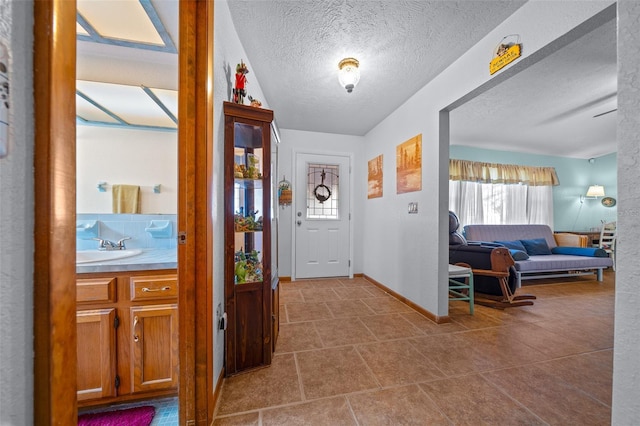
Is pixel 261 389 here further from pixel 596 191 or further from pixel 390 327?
pixel 596 191

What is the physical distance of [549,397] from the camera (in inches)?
54.8

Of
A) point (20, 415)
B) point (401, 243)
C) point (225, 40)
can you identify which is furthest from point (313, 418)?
point (225, 40)

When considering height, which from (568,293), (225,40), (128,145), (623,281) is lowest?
(568,293)

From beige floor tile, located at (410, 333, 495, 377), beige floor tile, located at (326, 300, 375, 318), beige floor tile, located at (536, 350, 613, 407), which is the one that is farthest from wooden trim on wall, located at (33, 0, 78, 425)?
beige floor tile, located at (536, 350, 613, 407)

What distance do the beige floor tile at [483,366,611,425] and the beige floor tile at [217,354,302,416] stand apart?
1.32 m

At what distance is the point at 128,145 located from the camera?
68.6 inches

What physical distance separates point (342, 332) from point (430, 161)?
6.34 feet

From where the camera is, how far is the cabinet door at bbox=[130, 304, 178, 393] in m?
1.29

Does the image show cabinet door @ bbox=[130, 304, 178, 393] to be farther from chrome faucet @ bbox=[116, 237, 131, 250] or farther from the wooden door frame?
the wooden door frame


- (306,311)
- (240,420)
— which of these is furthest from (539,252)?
(240,420)

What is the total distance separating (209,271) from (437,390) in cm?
154

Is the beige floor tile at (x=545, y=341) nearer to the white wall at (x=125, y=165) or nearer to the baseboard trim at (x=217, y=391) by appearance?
the baseboard trim at (x=217, y=391)

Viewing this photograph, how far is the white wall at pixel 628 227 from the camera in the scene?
0.58 m

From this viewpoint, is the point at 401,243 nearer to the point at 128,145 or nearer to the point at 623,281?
the point at 623,281
